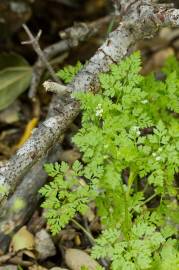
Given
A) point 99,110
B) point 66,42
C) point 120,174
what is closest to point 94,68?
point 99,110

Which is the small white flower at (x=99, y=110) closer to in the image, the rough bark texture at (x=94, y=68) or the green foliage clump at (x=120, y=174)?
the green foliage clump at (x=120, y=174)

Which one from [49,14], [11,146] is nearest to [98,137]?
[11,146]

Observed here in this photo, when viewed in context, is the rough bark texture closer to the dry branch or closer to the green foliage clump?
the green foliage clump

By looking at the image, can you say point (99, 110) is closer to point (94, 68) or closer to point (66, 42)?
point (94, 68)

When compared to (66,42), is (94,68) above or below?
above

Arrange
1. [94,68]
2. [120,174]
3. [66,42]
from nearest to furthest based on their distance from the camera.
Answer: [120,174], [94,68], [66,42]

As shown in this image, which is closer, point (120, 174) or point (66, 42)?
point (120, 174)

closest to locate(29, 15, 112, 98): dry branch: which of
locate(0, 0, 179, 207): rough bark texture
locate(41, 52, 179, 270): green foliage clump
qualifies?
locate(0, 0, 179, 207): rough bark texture

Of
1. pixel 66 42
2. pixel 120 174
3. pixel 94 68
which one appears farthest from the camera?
pixel 66 42
